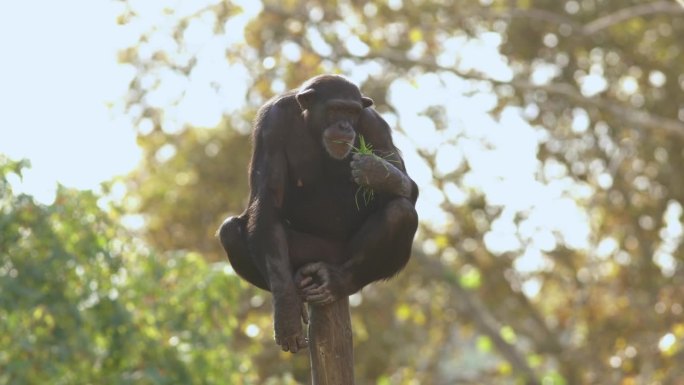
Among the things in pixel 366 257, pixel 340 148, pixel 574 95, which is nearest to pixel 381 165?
pixel 340 148

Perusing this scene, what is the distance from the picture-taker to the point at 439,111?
724 inches

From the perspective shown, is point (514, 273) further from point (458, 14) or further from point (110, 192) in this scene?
point (110, 192)

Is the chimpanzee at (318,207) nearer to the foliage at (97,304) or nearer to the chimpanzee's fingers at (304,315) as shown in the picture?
the chimpanzee's fingers at (304,315)

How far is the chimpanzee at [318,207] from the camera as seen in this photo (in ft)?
18.7

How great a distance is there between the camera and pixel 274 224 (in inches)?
229

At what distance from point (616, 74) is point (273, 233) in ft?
47.0

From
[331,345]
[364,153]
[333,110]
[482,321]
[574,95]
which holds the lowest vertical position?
[331,345]

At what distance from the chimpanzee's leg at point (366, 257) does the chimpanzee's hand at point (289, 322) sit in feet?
0.38

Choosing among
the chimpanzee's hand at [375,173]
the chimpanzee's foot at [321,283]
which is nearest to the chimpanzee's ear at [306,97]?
the chimpanzee's hand at [375,173]

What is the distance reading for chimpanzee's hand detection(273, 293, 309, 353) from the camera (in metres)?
5.58

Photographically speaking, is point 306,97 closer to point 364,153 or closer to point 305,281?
point 364,153

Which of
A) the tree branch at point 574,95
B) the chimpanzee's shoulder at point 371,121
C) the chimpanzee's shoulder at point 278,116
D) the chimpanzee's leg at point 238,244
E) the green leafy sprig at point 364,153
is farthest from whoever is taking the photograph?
the tree branch at point 574,95

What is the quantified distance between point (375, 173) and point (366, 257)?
451mm

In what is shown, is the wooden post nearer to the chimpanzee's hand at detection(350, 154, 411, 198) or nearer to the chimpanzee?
the chimpanzee
